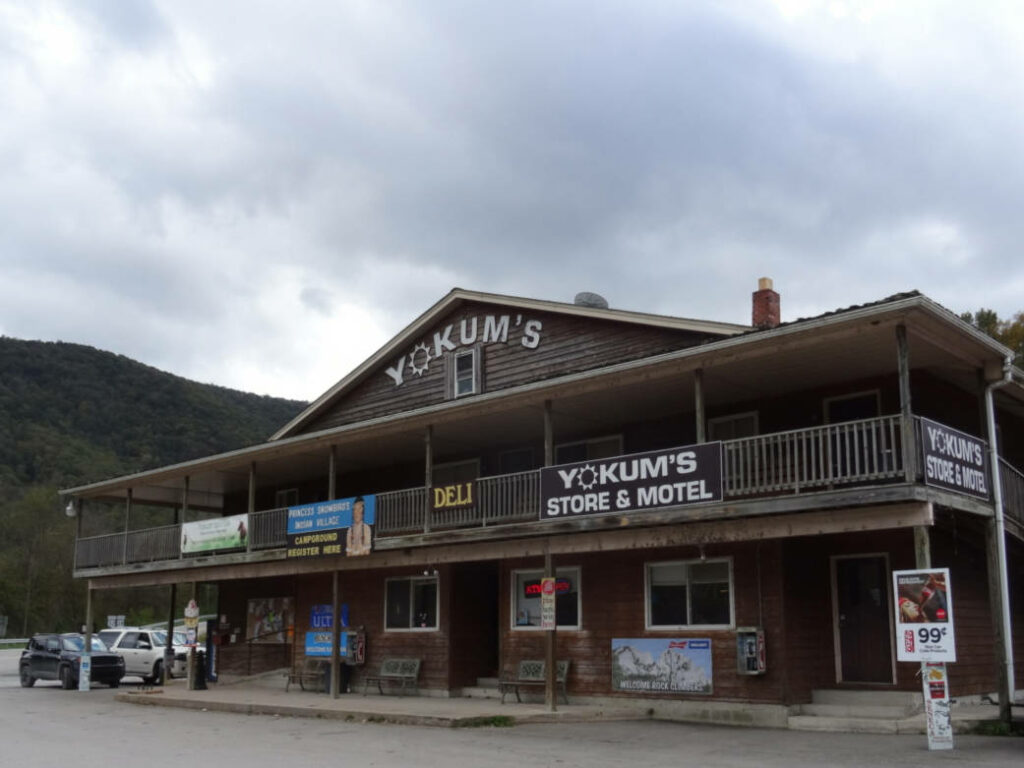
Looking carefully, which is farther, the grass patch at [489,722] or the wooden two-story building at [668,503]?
the grass patch at [489,722]

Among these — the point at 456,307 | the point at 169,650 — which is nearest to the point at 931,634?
the point at 456,307

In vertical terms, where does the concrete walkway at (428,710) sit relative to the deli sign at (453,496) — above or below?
below

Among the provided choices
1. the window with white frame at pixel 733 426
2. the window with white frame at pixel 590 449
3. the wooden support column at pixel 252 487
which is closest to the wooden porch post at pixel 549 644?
the window with white frame at pixel 590 449

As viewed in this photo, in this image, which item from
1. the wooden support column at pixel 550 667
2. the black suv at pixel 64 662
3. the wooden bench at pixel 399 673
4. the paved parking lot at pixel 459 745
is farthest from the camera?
the black suv at pixel 64 662

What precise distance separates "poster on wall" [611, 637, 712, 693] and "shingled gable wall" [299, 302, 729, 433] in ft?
16.6

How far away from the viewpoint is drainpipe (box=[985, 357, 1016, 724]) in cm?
1486

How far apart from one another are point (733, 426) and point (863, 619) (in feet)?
13.1

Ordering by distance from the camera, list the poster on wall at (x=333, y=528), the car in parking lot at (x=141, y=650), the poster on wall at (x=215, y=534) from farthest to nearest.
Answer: the car in parking lot at (x=141, y=650) < the poster on wall at (x=215, y=534) < the poster on wall at (x=333, y=528)

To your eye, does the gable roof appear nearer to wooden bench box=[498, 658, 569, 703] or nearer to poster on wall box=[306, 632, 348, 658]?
poster on wall box=[306, 632, 348, 658]

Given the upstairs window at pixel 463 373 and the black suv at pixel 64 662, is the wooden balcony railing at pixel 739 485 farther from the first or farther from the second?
the upstairs window at pixel 463 373

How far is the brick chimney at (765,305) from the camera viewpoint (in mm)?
21594

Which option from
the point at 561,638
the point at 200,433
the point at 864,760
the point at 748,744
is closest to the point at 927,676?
the point at 864,760

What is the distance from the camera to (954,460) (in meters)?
15.0

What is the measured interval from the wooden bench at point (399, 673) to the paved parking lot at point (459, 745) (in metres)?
4.24
